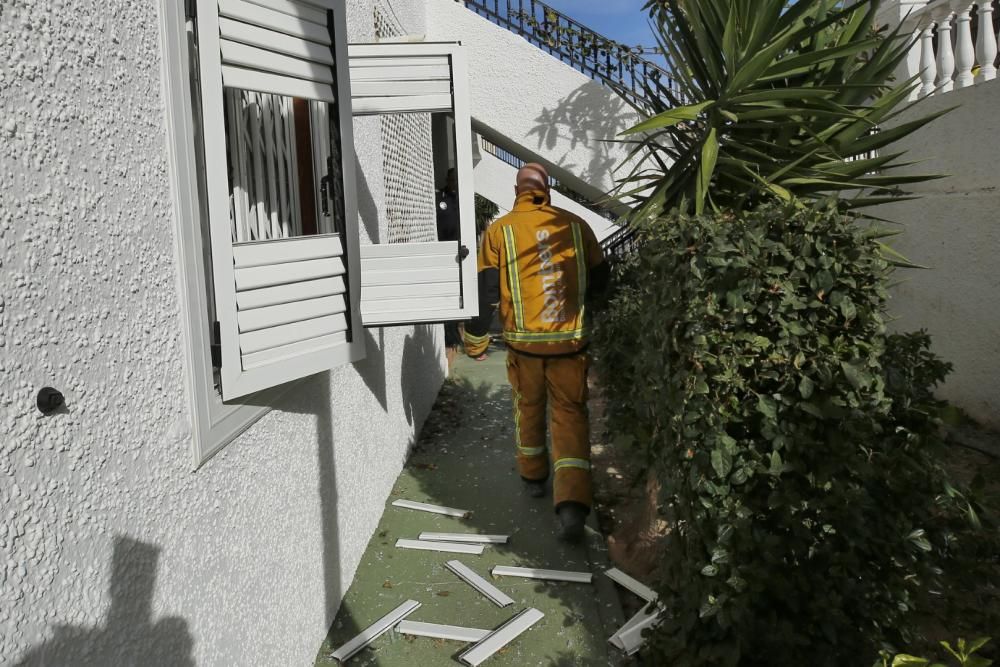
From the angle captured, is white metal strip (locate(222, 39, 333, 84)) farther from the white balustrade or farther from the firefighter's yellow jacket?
the white balustrade

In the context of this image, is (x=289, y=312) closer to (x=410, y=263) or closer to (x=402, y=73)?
(x=410, y=263)

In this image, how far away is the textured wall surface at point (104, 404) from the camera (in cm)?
134

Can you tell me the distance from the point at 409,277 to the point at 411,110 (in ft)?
2.60

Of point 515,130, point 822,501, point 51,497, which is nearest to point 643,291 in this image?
point 822,501

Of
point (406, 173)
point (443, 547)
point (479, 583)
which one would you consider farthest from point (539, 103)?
point (479, 583)

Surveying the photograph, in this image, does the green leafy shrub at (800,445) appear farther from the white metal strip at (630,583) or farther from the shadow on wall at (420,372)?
the shadow on wall at (420,372)

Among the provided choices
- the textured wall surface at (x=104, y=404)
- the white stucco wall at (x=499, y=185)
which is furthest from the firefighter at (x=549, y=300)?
the white stucco wall at (x=499, y=185)

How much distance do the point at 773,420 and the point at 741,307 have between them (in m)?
0.35

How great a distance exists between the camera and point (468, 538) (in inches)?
167

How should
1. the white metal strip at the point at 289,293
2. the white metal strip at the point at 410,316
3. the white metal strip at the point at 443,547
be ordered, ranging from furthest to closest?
the white metal strip at the point at 443,547 < the white metal strip at the point at 410,316 < the white metal strip at the point at 289,293

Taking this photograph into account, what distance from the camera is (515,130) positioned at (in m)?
8.89

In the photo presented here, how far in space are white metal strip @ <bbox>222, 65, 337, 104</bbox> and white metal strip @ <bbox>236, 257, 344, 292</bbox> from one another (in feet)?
1.82

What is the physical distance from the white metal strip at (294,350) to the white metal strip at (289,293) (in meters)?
0.15

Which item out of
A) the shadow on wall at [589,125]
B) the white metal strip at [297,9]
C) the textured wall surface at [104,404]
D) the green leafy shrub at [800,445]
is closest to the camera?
the textured wall surface at [104,404]
